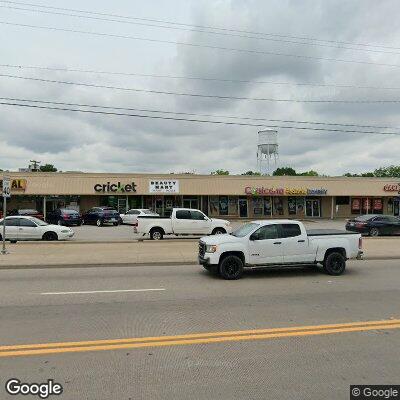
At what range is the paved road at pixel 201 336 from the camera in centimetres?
464

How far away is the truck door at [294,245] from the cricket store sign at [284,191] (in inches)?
1300

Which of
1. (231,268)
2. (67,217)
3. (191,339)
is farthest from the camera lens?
(67,217)

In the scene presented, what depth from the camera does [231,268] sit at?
1120 centimetres

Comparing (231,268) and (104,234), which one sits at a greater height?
(104,234)

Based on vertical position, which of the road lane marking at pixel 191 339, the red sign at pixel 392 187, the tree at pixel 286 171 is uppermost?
the tree at pixel 286 171

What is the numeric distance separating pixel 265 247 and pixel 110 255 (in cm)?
638

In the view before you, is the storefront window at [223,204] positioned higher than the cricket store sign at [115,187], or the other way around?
the cricket store sign at [115,187]

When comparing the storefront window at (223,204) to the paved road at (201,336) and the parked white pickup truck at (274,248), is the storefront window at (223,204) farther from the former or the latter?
the paved road at (201,336)

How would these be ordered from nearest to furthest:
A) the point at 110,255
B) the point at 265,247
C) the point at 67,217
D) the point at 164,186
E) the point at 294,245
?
1. the point at 265,247
2. the point at 294,245
3. the point at 110,255
4. the point at 67,217
5. the point at 164,186

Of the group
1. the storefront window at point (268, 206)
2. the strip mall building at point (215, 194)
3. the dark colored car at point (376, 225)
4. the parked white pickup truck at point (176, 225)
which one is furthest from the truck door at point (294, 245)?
the storefront window at point (268, 206)

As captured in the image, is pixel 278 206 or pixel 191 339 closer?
pixel 191 339

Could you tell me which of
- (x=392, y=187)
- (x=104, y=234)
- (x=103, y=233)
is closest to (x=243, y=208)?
(x=392, y=187)

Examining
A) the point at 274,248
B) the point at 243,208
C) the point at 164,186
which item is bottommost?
the point at 274,248

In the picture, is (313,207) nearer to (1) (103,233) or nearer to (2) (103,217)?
(2) (103,217)
